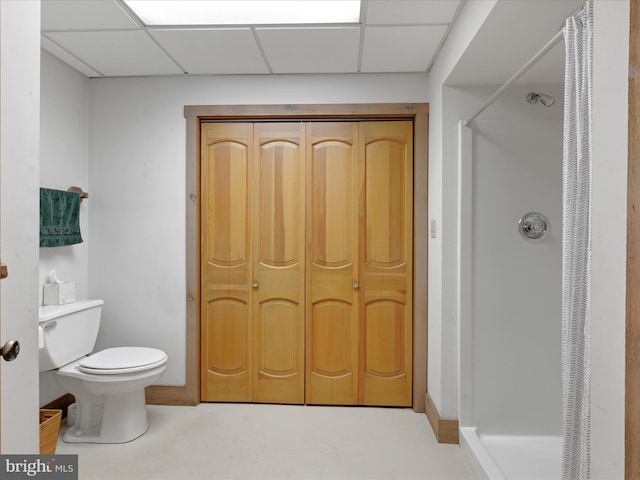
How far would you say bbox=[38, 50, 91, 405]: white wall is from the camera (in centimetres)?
241

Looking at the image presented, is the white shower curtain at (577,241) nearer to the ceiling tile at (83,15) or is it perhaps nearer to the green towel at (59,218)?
the ceiling tile at (83,15)

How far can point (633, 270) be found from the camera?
821 millimetres

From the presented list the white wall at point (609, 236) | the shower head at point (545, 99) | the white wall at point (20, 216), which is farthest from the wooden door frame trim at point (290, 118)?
the white wall at point (609, 236)

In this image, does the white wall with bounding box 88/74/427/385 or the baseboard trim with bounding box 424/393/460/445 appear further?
the white wall with bounding box 88/74/427/385

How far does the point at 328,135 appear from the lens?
2742 mm

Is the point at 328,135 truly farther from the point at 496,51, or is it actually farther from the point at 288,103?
the point at 496,51

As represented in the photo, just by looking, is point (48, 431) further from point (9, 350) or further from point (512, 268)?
point (512, 268)

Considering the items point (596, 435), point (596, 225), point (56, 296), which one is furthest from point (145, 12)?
point (596, 435)

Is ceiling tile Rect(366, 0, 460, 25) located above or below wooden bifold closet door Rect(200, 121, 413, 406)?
above

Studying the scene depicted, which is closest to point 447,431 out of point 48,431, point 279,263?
point 279,263

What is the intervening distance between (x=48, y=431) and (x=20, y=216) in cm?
130

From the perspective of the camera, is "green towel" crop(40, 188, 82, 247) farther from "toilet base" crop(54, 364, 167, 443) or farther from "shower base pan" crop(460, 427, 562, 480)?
"shower base pan" crop(460, 427, 562, 480)

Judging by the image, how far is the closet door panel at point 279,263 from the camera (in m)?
2.76

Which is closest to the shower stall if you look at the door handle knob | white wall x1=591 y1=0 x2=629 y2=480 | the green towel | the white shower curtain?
the white shower curtain
